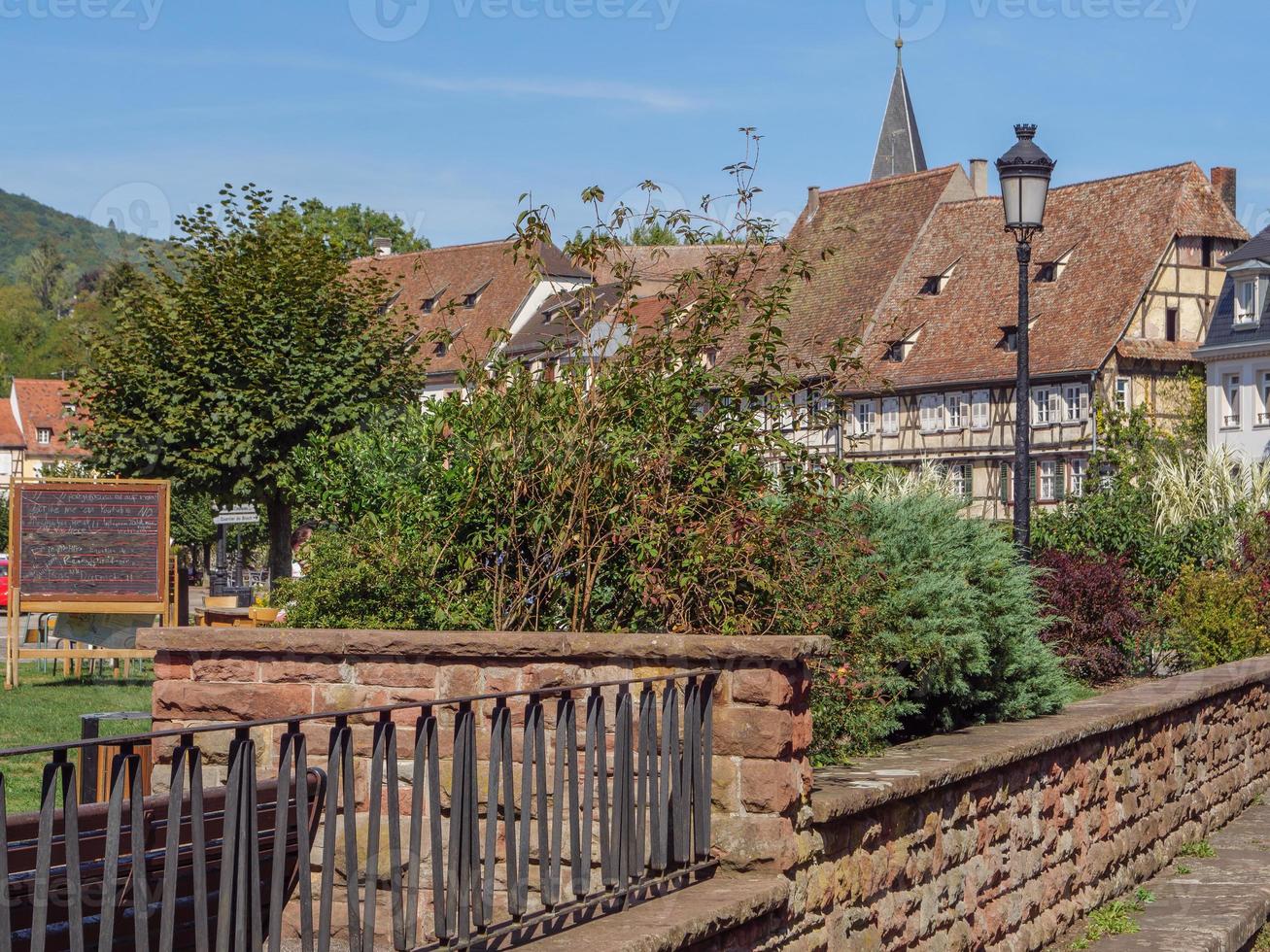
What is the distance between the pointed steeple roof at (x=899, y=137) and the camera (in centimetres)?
8400

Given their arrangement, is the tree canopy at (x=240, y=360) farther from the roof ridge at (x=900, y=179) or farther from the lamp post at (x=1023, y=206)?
the roof ridge at (x=900, y=179)

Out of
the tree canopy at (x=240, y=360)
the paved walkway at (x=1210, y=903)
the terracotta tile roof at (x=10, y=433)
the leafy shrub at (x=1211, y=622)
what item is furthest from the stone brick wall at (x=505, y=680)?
the terracotta tile roof at (x=10, y=433)

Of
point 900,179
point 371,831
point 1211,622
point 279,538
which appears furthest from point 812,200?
point 371,831

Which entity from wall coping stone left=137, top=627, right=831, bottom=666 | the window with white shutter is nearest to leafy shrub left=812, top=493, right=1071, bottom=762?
wall coping stone left=137, top=627, right=831, bottom=666

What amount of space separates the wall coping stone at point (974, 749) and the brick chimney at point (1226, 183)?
162 ft

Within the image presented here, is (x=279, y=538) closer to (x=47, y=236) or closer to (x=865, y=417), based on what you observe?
(x=865, y=417)

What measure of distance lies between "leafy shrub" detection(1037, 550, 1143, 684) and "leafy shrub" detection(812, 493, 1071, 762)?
456 cm

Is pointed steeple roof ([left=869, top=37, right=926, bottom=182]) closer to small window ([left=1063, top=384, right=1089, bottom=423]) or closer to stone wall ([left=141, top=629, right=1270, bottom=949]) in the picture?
small window ([left=1063, top=384, right=1089, bottom=423])

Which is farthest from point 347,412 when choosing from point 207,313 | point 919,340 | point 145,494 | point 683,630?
point 919,340

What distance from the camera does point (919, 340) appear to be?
5603 cm

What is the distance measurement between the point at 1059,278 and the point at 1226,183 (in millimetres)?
7516

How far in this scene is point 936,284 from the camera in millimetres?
57719

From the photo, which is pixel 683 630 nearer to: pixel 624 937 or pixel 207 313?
pixel 624 937

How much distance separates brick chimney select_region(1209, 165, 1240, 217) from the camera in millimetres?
56312
